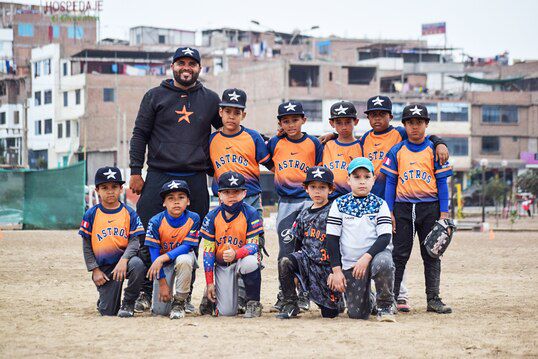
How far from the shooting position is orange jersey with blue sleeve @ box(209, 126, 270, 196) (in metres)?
10.3

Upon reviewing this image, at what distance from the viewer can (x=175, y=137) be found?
406 inches

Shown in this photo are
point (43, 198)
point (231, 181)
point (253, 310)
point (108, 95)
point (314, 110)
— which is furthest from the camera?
point (108, 95)

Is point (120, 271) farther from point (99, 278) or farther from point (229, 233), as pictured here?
point (229, 233)

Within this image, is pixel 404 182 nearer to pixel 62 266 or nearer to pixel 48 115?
pixel 62 266

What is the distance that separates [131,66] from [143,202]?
70.2 metres

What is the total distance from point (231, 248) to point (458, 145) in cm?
6923

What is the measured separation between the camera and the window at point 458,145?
253 feet

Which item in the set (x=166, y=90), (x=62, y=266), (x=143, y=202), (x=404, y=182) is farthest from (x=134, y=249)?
(x=62, y=266)

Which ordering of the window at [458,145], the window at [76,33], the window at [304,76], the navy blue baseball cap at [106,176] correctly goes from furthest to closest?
the window at [76,33] < the window at [458,145] < the window at [304,76] < the navy blue baseball cap at [106,176]

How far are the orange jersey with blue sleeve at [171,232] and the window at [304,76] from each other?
62752 millimetres

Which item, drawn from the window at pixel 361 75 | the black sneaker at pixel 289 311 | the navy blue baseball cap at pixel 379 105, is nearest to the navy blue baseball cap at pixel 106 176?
the black sneaker at pixel 289 311

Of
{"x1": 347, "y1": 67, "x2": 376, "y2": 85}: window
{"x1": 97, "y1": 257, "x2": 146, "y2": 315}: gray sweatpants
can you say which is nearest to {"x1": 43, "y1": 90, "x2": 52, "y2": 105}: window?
{"x1": 347, "y1": 67, "x2": 376, "y2": 85}: window

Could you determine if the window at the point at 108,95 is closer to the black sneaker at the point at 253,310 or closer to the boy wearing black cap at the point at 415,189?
the boy wearing black cap at the point at 415,189

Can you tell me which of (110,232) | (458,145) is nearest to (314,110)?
(458,145)
